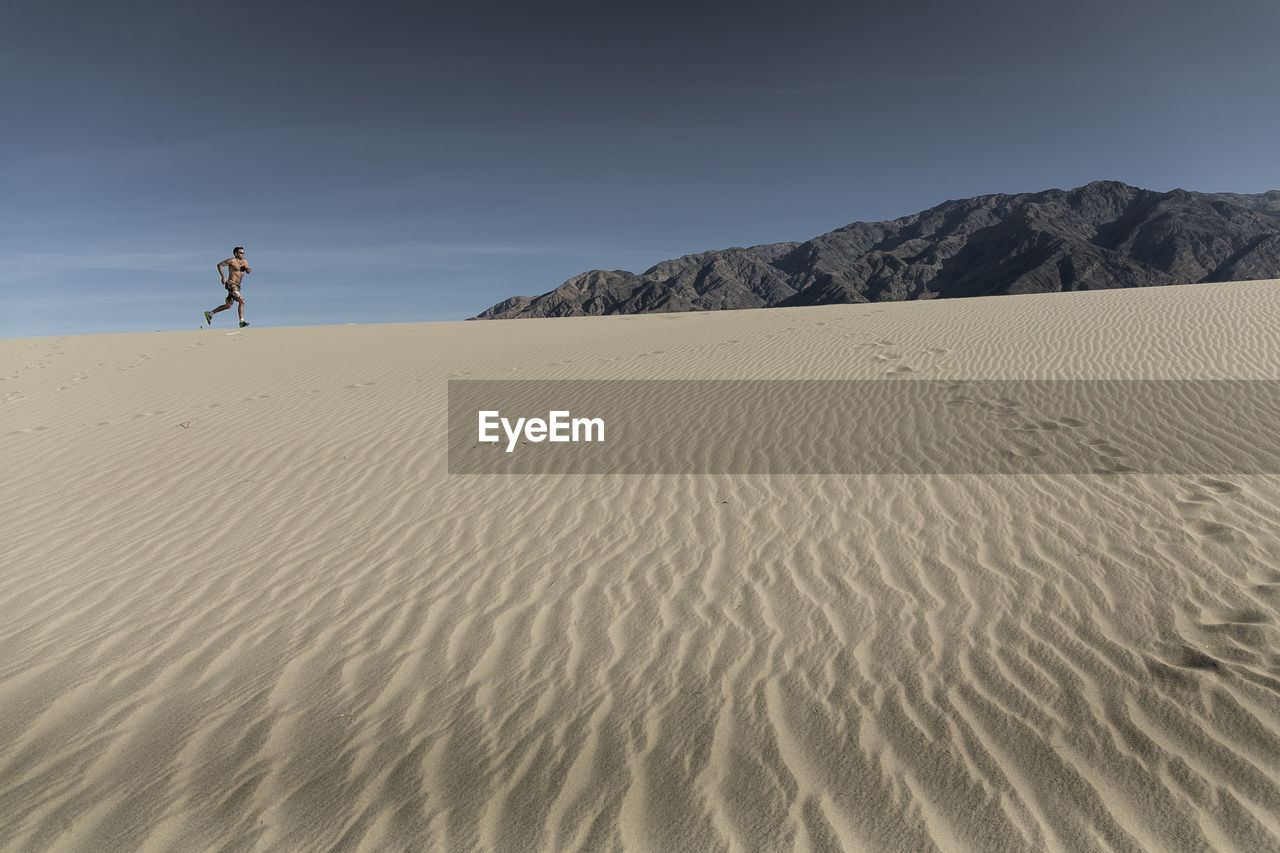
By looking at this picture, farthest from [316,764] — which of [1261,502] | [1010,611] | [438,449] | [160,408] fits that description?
[160,408]

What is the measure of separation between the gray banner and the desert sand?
38cm

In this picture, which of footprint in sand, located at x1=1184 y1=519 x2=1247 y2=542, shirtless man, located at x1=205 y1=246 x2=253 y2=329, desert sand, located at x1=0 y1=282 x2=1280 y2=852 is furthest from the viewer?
shirtless man, located at x1=205 y1=246 x2=253 y2=329

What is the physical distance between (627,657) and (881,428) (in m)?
4.76

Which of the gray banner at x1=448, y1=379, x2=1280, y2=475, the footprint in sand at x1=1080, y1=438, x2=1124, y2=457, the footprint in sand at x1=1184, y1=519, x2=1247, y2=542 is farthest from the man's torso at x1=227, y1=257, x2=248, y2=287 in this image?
the footprint in sand at x1=1184, y1=519, x2=1247, y2=542

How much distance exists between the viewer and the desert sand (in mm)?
2449

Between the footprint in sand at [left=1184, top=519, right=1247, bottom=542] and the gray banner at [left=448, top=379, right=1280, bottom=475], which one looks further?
the gray banner at [left=448, top=379, right=1280, bottom=475]

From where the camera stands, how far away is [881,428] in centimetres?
730

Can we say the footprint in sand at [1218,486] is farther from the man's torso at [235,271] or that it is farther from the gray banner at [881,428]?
the man's torso at [235,271]

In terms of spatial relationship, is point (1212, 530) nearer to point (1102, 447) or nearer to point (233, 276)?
point (1102, 447)

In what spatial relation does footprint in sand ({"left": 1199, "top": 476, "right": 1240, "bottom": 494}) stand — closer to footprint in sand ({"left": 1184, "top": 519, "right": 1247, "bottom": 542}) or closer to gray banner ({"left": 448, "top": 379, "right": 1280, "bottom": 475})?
gray banner ({"left": 448, "top": 379, "right": 1280, "bottom": 475})

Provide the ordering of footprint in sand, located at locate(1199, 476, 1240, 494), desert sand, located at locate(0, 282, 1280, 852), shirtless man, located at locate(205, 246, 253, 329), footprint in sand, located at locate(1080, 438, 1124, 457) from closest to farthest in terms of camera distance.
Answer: desert sand, located at locate(0, 282, 1280, 852) → footprint in sand, located at locate(1199, 476, 1240, 494) → footprint in sand, located at locate(1080, 438, 1124, 457) → shirtless man, located at locate(205, 246, 253, 329)

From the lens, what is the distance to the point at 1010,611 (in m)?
3.73

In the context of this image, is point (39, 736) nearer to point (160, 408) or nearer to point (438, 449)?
point (438, 449)

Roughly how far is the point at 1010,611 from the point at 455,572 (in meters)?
3.34
